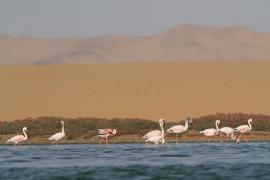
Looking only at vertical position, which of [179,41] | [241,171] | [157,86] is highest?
[179,41]

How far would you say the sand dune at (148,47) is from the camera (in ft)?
510

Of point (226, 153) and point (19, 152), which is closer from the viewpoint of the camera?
point (226, 153)

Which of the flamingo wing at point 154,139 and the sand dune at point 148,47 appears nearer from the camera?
the flamingo wing at point 154,139

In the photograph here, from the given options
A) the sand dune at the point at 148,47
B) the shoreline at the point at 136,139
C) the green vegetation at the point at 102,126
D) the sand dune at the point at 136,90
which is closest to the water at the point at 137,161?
the shoreline at the point at 136,139

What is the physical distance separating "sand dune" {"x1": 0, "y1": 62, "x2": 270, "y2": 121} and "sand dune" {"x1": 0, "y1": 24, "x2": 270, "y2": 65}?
74.7m

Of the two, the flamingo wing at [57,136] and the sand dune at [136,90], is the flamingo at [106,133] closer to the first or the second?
the flamingo wing at [57,136]

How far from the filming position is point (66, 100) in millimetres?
61688

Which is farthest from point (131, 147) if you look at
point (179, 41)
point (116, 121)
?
point (179, 41)

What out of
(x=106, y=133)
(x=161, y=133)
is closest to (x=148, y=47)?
(x=106, y=133)

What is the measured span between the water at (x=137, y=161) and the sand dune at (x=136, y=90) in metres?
16.4

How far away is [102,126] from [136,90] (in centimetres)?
2094

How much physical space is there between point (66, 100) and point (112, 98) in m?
2.93

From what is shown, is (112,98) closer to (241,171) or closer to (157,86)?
(157,86)

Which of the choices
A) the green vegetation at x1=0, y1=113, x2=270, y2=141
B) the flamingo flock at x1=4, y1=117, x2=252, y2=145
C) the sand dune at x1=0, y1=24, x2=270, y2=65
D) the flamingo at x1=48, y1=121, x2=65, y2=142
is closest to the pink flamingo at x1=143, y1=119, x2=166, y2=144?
the flamingo flock at x1=4, y1=117, x2=252, y2=145
